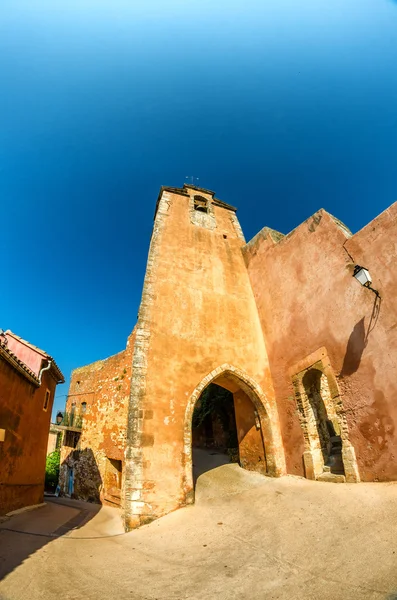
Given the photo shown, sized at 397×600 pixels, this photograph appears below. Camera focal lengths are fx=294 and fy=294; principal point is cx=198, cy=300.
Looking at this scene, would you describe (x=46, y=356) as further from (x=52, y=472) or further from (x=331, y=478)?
(x=52, y=472)

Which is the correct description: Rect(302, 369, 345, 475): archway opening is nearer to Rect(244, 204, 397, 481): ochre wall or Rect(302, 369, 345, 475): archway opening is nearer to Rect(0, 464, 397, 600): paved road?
Rect(244, 204, 397, 481): ochre wall

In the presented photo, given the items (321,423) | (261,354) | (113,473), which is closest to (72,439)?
(113,473)

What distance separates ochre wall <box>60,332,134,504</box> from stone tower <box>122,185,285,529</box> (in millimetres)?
5173

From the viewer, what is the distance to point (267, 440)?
26.3 ft

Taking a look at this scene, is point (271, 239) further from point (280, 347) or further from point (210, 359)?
point (210, 359)

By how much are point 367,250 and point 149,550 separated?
711 cm

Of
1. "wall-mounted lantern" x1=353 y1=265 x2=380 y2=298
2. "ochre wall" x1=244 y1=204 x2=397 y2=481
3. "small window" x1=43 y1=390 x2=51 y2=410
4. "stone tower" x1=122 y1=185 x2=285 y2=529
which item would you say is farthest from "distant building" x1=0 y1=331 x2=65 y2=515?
"wall-mounted lantern" x1=353 y1=265 x2=380 y2=298

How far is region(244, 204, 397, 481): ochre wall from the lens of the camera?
18.6 feet

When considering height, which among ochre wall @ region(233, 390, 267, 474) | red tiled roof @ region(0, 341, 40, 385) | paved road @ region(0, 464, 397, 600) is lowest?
paved road @ region(0, 464, 397, 600)

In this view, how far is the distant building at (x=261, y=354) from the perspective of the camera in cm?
603

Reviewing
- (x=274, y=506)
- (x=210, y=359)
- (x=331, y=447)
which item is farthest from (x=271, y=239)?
(x=274, y=506)

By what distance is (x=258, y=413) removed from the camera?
28.2ft

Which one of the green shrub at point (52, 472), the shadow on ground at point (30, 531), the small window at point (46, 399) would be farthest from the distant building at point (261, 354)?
the green shrub at point (52, 472)

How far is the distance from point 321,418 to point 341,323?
10.7 ft
